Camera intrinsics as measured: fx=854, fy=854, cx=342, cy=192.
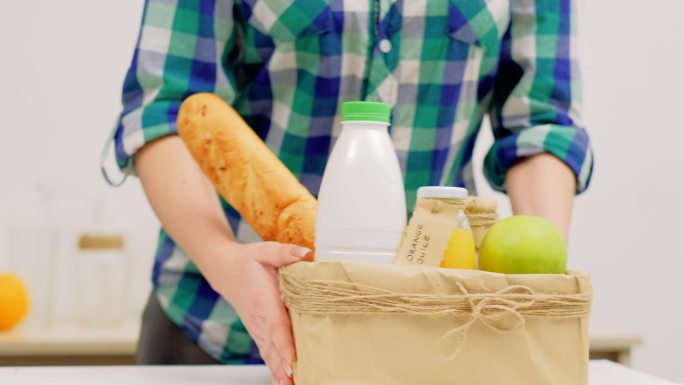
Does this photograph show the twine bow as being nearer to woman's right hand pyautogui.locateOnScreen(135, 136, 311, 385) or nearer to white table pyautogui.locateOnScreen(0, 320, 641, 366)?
woman's right hand pyautogui.locateOnScreen(135, 136, 311, 385)

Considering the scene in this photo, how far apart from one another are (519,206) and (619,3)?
1483 millimetres

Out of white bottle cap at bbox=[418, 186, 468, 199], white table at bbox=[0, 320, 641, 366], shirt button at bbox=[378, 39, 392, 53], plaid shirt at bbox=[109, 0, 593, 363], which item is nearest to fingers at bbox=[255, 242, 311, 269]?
white bottle cap at bbox=[418, 186, 468, 199]

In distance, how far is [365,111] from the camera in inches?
26.4

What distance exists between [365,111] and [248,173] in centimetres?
15

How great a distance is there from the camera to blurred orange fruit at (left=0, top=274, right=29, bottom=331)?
1790 mm

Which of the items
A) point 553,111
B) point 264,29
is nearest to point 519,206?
point 553,111

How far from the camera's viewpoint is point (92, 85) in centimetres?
209

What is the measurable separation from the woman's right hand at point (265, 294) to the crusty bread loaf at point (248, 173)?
27mm

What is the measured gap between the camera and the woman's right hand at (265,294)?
2.26 ft

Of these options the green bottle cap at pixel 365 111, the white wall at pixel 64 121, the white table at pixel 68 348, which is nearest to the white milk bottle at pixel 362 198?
the green bottle cap at pixel 365 111

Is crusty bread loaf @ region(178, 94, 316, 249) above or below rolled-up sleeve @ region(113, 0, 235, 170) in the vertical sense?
below

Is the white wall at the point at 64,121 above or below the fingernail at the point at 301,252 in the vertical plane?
above

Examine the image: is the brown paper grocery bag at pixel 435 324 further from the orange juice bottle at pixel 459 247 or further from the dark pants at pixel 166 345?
the dark pants at pixel 166 345

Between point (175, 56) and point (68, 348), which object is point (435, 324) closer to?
point (175, 56)
